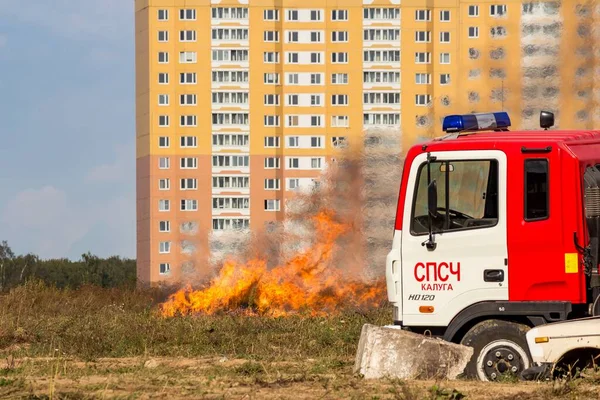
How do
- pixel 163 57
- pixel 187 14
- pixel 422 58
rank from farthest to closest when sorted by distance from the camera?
pixel 422 58
pixel 187 14
pixel 163 57

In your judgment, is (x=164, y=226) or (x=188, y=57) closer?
(x=164, y=226)

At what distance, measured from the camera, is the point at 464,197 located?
16016mm

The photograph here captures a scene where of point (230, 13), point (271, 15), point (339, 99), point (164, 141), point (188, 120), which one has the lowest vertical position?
point (164, 141)

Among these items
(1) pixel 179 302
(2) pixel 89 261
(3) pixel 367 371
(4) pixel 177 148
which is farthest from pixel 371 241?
(2) pixel 89 261

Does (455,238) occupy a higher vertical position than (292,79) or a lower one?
lower

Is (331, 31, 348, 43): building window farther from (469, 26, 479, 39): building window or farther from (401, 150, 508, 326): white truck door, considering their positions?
(401, 150, 508, 326): white truck door

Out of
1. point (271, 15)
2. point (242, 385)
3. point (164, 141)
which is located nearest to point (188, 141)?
point (164, 141)

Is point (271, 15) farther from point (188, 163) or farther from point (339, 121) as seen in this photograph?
point (188, 163)

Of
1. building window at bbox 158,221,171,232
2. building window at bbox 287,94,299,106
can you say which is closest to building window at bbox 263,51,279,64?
building window at bbox 287,94,299,106

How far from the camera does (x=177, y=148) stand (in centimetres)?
9394

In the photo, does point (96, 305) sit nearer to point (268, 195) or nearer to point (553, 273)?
point (553, 273)

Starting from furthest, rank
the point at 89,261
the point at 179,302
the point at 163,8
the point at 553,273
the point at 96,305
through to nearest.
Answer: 1. the point at 89,261
2. the point at 163,8
3. the point at 179,302
4. the point at 96,305
5. the point at 553,273

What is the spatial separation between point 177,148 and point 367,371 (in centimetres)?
7903

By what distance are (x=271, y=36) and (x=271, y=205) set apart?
1380 cm
